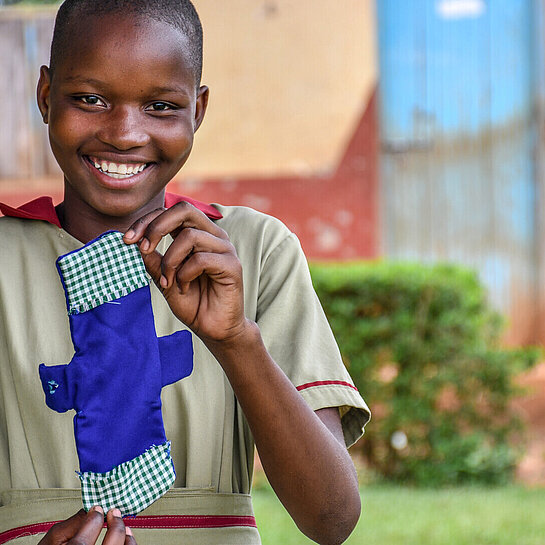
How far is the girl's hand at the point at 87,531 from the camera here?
1.49 metres

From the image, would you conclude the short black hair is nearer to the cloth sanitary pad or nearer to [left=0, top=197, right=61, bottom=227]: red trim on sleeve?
[left=0, top=197, right=61, bottom=227]: red trim on sleeve

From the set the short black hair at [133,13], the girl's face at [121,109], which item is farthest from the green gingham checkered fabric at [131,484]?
the short black hair at [133,13]

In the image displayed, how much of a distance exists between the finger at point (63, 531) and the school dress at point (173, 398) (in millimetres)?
172

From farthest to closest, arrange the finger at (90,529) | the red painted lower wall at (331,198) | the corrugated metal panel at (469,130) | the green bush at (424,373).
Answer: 1. the corrugated metal panel at (469,130)
2. the red painted lower wall at (331,198)
3. the green bush at (424,373)
4. the finger at (90,529)

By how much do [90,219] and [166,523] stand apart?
1.89 ft

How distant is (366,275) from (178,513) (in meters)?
4.06

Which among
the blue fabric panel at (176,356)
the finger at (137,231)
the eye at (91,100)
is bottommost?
the blue fabric panel at (176,356)

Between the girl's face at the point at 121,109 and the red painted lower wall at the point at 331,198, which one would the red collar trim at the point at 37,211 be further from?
the red painted lower wall at the point at 331,198

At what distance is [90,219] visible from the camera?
6.10 feet

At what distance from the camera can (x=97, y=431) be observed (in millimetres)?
1629

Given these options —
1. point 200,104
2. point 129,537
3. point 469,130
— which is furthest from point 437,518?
point 469,130

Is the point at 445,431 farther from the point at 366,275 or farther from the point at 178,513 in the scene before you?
the point at 178,513

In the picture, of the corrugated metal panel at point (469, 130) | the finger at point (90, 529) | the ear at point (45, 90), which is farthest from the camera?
the corrugated metal panel at point (469, 130)

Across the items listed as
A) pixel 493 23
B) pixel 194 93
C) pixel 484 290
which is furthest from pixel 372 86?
pixel 194 93
